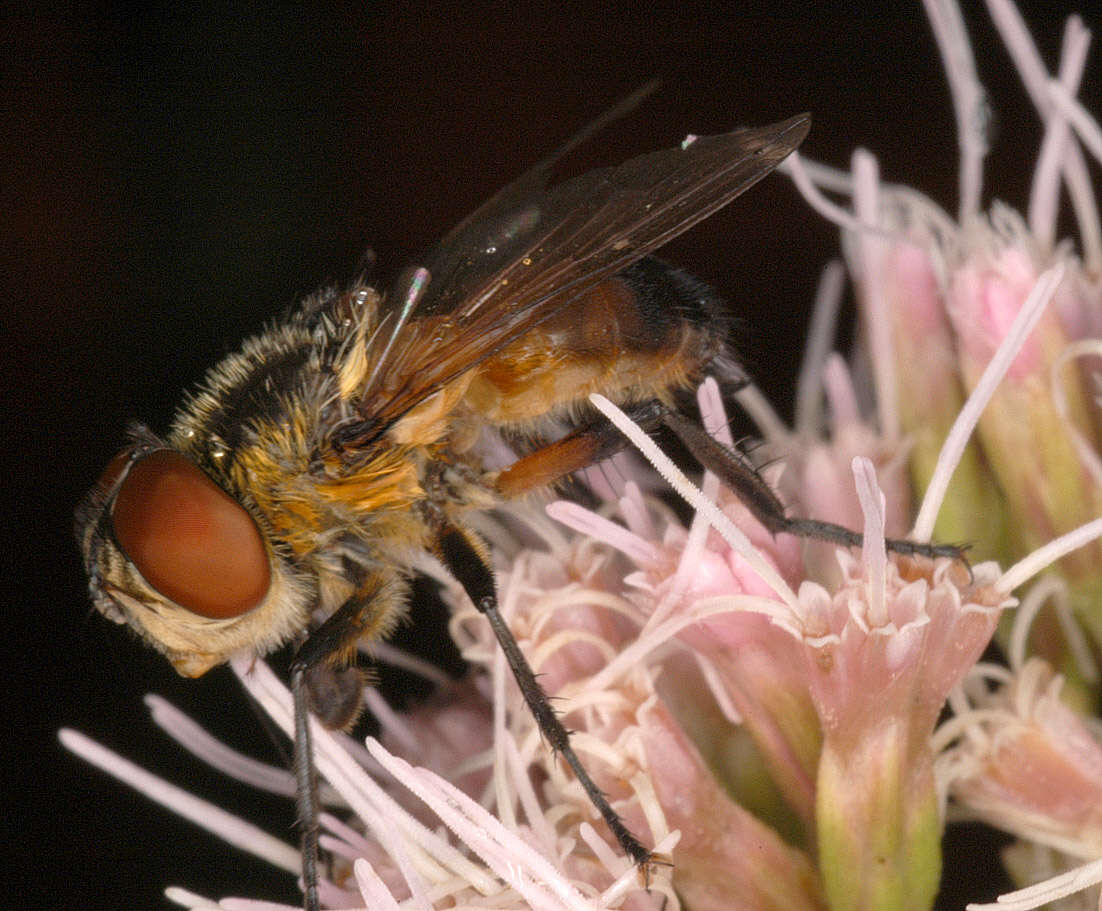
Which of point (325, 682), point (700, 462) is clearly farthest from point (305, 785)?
point (700, 462)

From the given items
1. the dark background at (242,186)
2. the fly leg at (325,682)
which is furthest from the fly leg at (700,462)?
the dark background at (242,186)

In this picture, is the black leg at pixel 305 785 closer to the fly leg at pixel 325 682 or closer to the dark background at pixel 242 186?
the fly leg at pixel 325 682

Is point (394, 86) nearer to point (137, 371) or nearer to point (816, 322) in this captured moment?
point (137, 371)

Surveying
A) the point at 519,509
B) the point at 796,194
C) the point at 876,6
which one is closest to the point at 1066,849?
the point at 519,509

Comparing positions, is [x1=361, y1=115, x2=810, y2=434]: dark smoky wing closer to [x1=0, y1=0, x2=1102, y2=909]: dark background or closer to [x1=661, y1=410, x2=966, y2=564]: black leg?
[x1=661, y1=410, x2=966, y2=564]: black leg

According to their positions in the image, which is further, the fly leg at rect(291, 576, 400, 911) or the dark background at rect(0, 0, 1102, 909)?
the dark background at rect(0, 0, 1102, 909)

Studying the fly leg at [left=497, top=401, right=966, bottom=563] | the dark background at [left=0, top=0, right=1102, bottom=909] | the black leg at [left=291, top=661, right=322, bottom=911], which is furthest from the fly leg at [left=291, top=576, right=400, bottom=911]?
the dark background at [left=0, top=0, right=1102, bottom=909]
